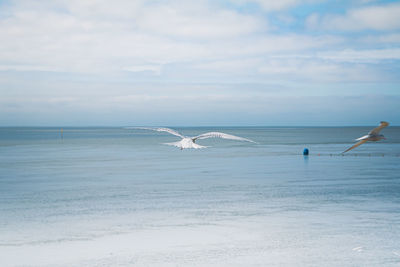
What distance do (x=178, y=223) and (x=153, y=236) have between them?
1826mm

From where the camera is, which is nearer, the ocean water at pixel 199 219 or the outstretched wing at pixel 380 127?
the ocean water at pixel 199 219

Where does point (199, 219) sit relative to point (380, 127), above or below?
below

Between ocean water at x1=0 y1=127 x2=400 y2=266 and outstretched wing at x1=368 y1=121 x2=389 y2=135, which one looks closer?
ocean water at x1=0 y1=127 x2=400 y2=266

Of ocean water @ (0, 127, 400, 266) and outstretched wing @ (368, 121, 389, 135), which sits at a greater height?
outstretched wing @ (368, 121, 389, 135)

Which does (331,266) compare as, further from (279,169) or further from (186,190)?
(279,169)

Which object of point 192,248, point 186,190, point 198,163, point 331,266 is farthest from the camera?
point 198,163

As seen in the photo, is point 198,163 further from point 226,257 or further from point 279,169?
point 226,257

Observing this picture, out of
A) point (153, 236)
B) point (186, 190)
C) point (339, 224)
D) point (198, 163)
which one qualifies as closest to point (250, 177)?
point (186, 190)

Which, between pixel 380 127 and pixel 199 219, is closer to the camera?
pixel 199 219

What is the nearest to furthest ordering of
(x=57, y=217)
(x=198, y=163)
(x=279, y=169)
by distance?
(x=57, y=217) → (x=279, y=169) → (x=198, y=163)

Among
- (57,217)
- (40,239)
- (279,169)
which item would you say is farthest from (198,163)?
(40,239)

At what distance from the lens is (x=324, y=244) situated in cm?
1307

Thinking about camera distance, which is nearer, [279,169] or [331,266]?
[331,266]

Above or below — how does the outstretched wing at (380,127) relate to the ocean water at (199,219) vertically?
above
